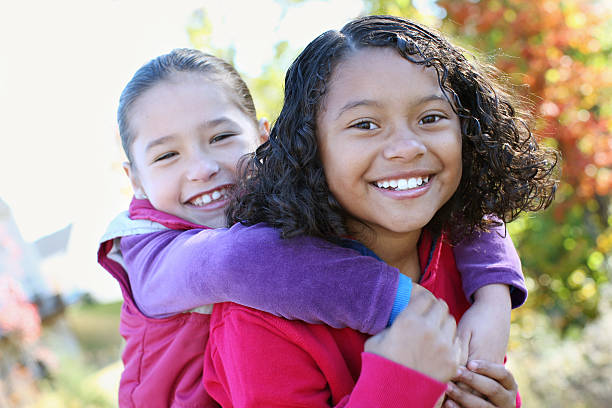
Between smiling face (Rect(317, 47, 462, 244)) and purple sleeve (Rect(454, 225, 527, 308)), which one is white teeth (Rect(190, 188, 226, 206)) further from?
purple sleeve (Rect(454, 225, 527, 308))

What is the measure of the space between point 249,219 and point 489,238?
2.95 feet

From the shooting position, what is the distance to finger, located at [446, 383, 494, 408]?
1.44 meters

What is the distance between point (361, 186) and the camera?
5.03ft

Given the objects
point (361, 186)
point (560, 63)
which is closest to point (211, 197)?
point (361, 186)

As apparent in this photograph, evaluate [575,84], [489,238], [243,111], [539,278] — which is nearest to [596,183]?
[575,84]

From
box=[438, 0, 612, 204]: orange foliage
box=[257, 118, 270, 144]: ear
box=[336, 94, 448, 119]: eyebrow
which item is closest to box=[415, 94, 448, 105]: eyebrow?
box=[336, 94, 448, 119]: eyebrow

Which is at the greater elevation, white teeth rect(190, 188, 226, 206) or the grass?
white teeth rect(190, 188, 226, 206)

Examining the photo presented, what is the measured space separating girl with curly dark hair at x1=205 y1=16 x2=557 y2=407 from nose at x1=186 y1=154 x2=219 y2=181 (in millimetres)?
195

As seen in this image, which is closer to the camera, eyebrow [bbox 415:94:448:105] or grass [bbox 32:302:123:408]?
eyebrow [bbox 415:94:448:105]

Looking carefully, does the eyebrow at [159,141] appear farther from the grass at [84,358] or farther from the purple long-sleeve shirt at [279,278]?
the grass at [84,358]

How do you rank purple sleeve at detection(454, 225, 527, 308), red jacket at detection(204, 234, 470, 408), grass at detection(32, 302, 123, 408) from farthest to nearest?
grass at detection(32, 302, 123, 408), purple sleeve at detection(454, 225, 527, 308), red jacket at detection(204, 234, 470, 408)

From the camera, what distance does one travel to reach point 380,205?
5.08 ft

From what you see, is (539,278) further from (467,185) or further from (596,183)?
(467,185)

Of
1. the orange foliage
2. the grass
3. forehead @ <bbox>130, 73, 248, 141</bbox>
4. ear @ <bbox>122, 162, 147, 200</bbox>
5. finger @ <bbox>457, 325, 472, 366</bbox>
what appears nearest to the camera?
finger @ <bbox>457, 325, 472, 366</bbox>
